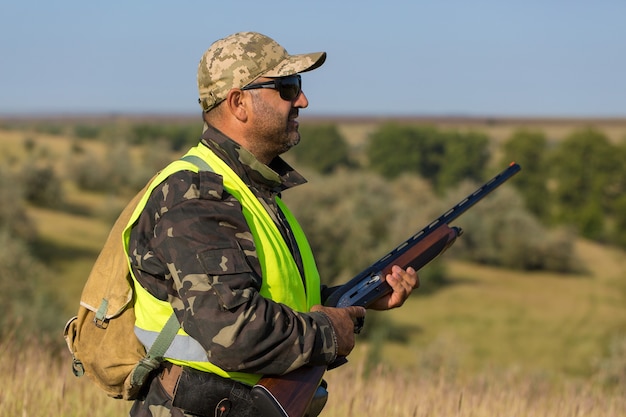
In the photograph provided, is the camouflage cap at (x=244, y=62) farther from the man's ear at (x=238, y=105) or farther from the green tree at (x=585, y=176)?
the green tree at (x=585, y=176)

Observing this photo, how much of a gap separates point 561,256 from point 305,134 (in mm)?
50509

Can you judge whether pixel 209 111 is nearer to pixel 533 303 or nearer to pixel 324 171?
pixel 533 303

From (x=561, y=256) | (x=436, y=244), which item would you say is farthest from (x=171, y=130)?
(x=436, y=244)

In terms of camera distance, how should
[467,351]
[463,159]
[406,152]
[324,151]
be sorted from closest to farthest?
[467,351]
[463,159]
[324,151]
[406,152]

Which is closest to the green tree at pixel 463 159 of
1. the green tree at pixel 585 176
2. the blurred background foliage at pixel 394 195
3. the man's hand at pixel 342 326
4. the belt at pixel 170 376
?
the blurred background foliage at pixel 394 195

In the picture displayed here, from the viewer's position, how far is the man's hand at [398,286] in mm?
3615

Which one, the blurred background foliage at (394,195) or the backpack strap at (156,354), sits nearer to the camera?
the backpack strap at (156,354)

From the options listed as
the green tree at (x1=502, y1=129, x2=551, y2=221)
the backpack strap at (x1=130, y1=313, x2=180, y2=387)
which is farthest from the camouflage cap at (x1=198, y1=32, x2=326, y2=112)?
the green tree at (x1=502, y1=129, x2=551, y2=221)

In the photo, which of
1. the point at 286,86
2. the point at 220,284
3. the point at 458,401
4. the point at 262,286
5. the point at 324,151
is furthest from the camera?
the point at 324,151

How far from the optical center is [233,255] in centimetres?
285

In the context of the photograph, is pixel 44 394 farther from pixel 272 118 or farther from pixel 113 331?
pixel 272 118

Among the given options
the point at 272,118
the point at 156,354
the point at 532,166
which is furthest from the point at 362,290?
the point at 532,166

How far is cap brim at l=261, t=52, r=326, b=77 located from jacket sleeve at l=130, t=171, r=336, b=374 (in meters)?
0.49

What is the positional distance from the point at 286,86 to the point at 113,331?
1.05 meters
